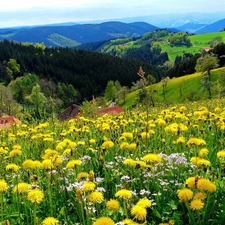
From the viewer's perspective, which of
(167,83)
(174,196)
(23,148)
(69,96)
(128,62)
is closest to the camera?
(174,196)

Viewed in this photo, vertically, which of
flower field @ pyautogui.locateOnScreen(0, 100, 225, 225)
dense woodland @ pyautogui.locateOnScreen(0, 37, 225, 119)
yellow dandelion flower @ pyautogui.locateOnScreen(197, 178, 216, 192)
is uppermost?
yellow dandelion flower @ pyautogui.locateOnScreen(197, 178, 216, 192)

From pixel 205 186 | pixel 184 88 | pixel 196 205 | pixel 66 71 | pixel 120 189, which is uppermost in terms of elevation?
pixel 205 186

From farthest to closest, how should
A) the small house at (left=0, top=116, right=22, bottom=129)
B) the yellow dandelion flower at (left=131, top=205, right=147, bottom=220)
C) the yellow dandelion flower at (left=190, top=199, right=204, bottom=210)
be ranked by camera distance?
the small house at (left=0, top=116, right=22, bottom=129)
the yellow dandelion flower at (left=190, top=199, right=204, bottom=210)
the yellow dandelion flower at (left=131, top=205, right=147, bottom=220)

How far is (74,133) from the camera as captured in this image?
6.29 metres

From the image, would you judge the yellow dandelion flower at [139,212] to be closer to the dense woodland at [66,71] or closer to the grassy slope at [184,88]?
the grassy slope at [184,88]

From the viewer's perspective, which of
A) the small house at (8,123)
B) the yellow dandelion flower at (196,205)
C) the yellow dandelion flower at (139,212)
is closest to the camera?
the yellow dandelion flower at (139,212)

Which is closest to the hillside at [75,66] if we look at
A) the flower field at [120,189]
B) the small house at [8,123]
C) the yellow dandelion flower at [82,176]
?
the small house at [8,123]

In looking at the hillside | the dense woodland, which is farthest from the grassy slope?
the hillside

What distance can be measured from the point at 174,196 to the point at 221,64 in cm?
10307

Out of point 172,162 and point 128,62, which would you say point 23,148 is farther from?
point 128,62

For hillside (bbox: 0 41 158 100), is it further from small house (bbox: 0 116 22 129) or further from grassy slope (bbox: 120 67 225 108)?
small house (bbox: 0 116 22 129)

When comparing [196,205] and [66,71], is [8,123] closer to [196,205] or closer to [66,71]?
[196,205]

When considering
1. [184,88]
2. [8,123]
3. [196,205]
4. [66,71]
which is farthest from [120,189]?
[66,71]

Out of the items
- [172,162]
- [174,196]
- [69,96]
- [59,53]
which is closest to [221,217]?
[174,196]
